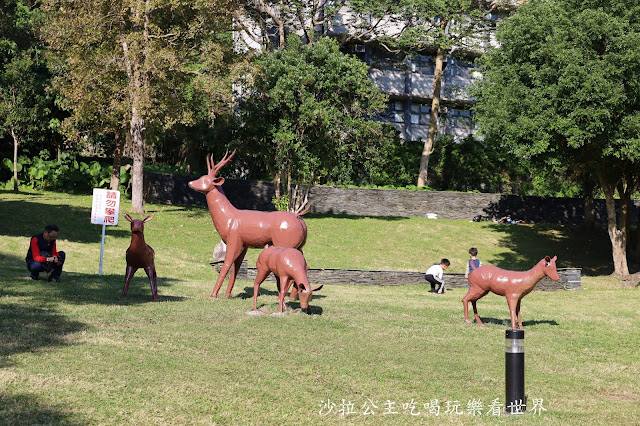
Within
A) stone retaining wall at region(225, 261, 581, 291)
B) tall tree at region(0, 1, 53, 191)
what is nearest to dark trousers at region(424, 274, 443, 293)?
stone retaining wall at region(225, 261, 581, 291)

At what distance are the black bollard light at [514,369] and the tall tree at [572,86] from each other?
61.9ft

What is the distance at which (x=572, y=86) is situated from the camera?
1032 inches

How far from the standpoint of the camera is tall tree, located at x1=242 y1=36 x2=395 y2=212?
35.2m

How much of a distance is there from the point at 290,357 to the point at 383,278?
1377 cm

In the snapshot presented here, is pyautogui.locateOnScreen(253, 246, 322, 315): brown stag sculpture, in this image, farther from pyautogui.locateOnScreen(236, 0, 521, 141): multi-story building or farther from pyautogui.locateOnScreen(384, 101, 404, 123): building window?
pyautogui.locateOnScreen(384, 101, 404, 123): building window

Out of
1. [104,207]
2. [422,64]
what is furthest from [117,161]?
[422,64]

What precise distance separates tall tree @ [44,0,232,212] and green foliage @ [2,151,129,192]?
27.2 feet

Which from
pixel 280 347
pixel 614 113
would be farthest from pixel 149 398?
pixel 614 113

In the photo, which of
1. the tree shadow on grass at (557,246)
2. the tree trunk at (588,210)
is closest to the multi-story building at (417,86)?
the tree trunk at (588,210)

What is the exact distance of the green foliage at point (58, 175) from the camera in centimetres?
4269

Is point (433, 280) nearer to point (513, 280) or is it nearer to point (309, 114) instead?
point (513, 280)

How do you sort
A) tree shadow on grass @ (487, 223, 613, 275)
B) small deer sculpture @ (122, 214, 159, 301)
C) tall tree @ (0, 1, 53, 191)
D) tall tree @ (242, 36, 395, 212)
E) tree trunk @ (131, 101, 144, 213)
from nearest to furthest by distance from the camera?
small deer sculpture @ (122, 214, 159, 301), tree shadow on grass @ (487, 223, 613, 275), tree trunk @ (131, 101, 144, 213), tall tree @ (242, 36, 395, 212), tall tree @ (0, 1, 53, 191)

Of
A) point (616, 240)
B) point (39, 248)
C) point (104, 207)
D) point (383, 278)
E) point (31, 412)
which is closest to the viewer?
point (31, 412)

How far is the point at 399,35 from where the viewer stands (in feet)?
144
